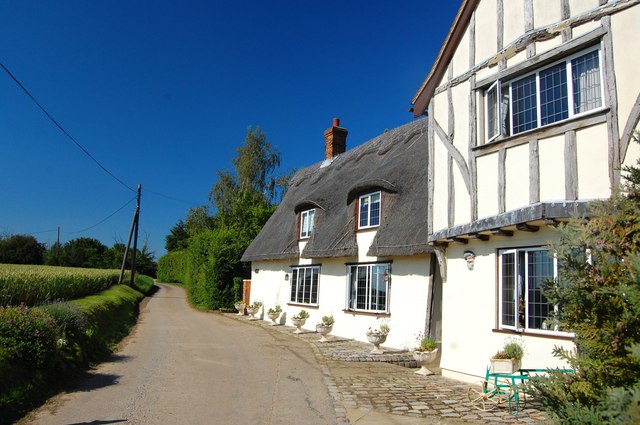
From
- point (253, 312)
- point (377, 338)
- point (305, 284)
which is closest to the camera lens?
point (377, 338)

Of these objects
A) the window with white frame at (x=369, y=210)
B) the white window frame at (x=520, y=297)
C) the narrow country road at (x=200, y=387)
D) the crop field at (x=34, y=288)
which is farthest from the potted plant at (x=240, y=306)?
the white window frame at (x=520, y=297)

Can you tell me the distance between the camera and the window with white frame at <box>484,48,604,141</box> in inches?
321

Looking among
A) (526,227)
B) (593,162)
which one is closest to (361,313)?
(526,227)

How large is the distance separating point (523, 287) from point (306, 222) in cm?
1283

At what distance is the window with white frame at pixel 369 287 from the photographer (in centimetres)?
1539

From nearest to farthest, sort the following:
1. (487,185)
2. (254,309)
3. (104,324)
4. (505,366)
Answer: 1. (505,366)
2. (487,185)
3. (104,324)
4. (254,309)

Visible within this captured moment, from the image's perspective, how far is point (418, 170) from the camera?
15.9 metres

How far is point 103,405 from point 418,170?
38.1 ft

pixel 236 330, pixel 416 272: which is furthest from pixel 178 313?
pixel 416 272

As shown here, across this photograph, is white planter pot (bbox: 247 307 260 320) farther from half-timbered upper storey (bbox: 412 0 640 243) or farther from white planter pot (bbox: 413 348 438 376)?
half-timbered upper storey (bbox: 412 0 640 243)

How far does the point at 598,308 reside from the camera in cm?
380

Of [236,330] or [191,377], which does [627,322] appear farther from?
[236,330]

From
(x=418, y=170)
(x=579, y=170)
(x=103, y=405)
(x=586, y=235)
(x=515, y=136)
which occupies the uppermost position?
(x=418, y=170)

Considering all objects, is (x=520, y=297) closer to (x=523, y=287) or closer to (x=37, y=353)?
(x=523, y=287)
